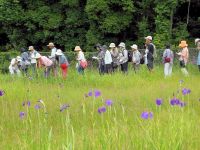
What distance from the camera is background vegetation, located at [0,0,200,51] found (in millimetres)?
35031

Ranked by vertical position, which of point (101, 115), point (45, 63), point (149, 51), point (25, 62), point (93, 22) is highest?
point (101, 115)

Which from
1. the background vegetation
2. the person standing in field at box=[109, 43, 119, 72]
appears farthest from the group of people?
the background vegetation

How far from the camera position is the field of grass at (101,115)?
4852 mm

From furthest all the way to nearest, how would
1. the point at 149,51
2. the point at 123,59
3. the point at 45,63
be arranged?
the point at 123,59, the point at 149,51, the point at 45,63

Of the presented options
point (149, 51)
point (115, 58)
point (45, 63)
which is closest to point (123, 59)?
point (115, 58)

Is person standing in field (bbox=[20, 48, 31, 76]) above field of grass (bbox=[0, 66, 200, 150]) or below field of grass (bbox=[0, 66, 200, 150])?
below

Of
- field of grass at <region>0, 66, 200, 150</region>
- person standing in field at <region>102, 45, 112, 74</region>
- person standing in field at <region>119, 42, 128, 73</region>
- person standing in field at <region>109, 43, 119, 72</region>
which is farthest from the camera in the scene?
person standing in field at <region>109, 43, 119, 72</region>

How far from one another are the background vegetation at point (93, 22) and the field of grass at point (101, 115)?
52.0 feet

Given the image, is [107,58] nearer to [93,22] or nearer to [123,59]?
[123,59]

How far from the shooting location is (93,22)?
3638cm

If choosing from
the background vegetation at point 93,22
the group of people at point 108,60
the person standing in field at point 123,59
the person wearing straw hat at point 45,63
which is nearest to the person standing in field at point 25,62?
the group of people at point 108,60

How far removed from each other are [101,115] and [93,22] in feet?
101

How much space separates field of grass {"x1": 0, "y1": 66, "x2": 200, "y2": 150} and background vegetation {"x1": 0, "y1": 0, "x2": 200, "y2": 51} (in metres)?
15.9

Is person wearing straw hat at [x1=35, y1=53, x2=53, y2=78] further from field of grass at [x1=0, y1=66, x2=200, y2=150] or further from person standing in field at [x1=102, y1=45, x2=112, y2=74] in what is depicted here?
person standing in field at [x1=102, y1=45, x2=112, y2=74]
